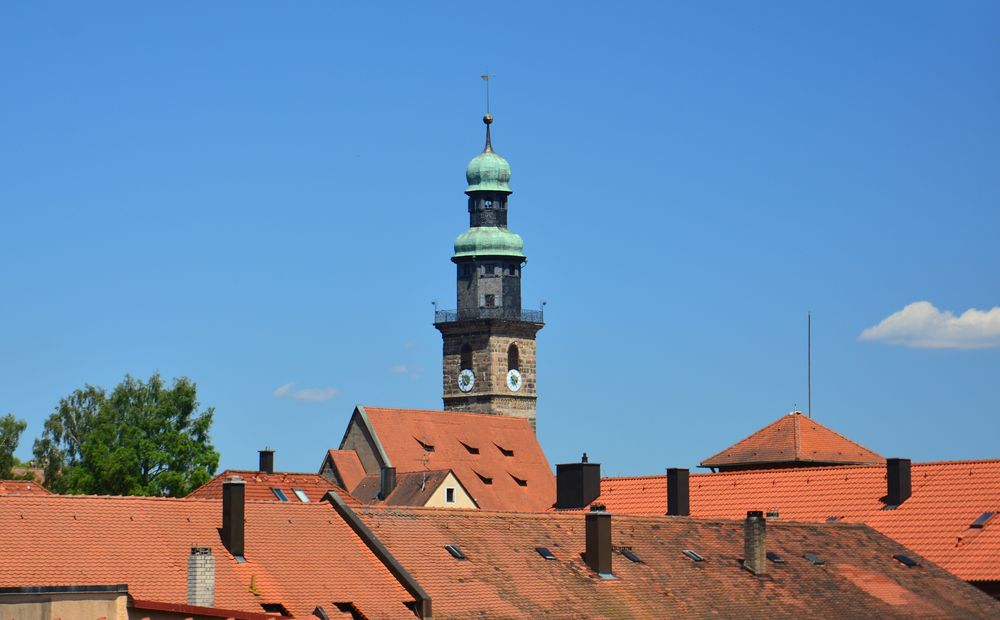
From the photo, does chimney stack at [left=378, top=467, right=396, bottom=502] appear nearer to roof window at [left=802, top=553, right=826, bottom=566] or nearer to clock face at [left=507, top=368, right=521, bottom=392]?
clock face at [left=507, top=368, right=521, bottom=392]

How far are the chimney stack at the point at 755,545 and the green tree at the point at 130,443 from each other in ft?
118

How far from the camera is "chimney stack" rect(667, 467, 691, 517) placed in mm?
67125

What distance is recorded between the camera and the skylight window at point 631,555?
50.2 metres

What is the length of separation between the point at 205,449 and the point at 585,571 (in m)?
41.0

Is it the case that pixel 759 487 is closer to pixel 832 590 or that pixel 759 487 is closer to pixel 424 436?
pixel 832 590

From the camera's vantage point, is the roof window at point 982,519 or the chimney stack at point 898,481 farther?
the chimney stack at point 898,481

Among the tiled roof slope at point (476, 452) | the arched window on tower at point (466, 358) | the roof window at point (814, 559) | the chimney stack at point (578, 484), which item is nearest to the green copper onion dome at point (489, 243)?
the arched window on tower at point (466, 358)

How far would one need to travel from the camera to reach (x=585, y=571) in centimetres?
4834

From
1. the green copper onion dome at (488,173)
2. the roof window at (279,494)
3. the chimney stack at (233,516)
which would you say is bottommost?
the chimney stack at (233,516)

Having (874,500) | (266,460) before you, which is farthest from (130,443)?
(874,500)

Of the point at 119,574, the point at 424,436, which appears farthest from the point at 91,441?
the point at 119,574

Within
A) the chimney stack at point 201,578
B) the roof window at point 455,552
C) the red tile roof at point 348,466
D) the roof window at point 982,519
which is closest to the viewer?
the chimney stack at point 201,578

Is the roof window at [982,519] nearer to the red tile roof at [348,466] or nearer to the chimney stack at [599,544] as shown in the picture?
the chimney stack at [599,544]

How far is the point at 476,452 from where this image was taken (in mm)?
107875
